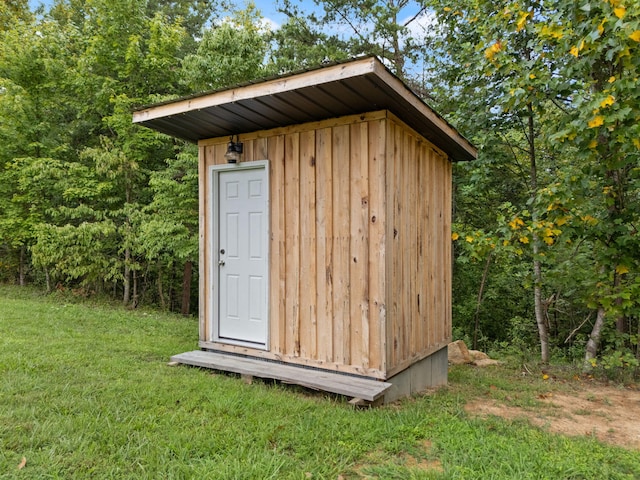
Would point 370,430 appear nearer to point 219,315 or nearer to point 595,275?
point 219,315

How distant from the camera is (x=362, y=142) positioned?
10.6ft

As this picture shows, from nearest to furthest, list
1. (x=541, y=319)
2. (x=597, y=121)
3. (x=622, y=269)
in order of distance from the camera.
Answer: (x=597, y=121) < (x=622, y=269) < (x=541, y=319)

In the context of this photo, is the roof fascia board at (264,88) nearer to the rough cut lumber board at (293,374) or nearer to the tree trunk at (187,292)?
the rough cut lumber board at (293,374)

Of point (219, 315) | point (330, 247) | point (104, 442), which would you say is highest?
point (330, 247)

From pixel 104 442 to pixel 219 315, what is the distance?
191 cm

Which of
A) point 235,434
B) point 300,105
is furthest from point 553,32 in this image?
point 235,434

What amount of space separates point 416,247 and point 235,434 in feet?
7.21

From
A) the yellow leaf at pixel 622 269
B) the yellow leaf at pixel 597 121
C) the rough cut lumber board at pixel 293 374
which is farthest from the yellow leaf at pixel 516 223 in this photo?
the rough cut lumber board at pixel 293 374

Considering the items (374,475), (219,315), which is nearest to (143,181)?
(219,315)

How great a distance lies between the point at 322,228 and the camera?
3.42m

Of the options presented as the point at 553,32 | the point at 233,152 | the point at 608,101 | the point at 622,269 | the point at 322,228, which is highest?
the point at 553,32

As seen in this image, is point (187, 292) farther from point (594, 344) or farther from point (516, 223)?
point (594, 344)

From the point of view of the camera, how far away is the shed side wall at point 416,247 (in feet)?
10.7

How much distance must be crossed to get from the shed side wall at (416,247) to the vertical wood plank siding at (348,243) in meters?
0.02
